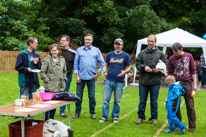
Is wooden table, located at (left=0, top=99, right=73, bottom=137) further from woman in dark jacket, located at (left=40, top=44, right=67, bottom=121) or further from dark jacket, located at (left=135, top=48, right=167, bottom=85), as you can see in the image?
dark jacket, located at (left=135, top=48, right=167, bottom=85)

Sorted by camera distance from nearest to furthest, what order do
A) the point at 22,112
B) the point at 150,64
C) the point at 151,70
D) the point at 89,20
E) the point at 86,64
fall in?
the point at 22,112 < the point at 151,70 < the point at 150,64 < the point at 86,64 < the point at 89,20

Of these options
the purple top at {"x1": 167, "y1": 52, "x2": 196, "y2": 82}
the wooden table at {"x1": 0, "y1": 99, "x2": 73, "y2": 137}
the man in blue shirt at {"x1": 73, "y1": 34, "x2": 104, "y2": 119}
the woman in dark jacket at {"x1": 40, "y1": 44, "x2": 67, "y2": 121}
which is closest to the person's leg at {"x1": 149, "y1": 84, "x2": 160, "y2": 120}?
the purple top at {"x1": 167, "y1": 52, "x2": 196, "y2": 82}

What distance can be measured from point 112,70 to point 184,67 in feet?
5.44

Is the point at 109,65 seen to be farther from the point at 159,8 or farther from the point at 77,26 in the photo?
the point at 159,8

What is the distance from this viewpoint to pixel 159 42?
50.0 feet

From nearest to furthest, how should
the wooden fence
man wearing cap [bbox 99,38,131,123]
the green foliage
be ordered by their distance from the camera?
man wearing cap [bbox 99,38,131,123]
the wooden fence
the green foliage

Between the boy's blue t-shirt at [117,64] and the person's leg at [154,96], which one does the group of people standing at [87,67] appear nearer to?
the boy's blue t-shirt at [117,64]

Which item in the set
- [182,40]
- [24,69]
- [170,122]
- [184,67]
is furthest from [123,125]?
[182,40]

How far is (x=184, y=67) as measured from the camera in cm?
637

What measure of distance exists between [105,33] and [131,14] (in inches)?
116

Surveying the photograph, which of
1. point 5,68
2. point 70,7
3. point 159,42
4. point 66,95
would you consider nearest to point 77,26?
point 70,7

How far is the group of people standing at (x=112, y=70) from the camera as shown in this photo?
21.1 ft

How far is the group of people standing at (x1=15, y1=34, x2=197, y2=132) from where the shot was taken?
21.1 feet

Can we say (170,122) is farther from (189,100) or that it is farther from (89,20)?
(89,20)
